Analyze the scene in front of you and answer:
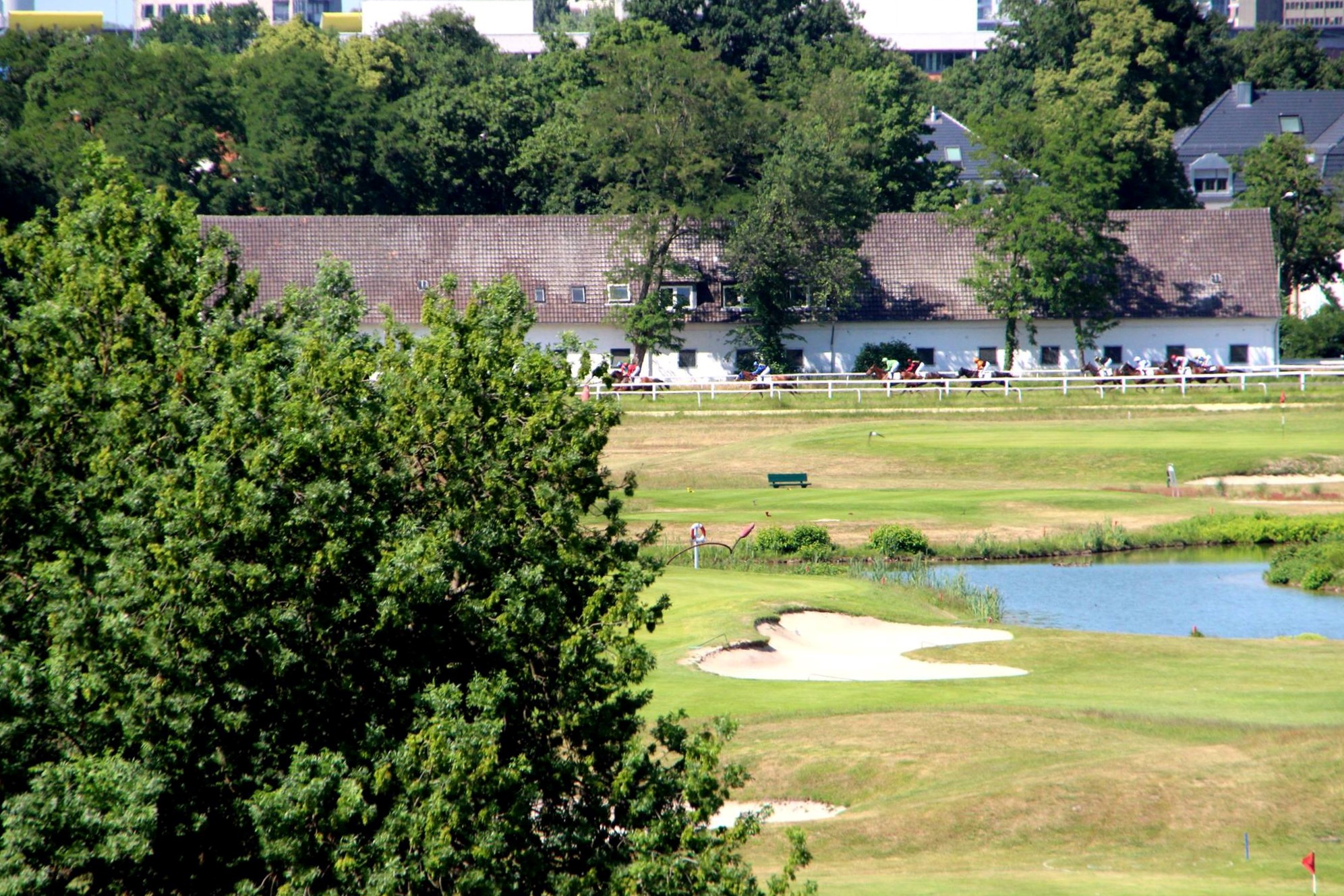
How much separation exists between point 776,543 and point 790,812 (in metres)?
18.7

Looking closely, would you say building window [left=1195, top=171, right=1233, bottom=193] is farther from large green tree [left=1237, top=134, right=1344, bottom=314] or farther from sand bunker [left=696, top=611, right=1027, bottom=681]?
sand bunker [left=696, top=611, right=1027, bottom=681]

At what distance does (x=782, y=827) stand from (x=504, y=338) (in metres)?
7.39

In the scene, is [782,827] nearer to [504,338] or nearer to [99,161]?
[504,338]

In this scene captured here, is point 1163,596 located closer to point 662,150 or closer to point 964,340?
point 662,150

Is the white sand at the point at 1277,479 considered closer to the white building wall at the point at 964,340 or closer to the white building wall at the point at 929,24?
the white building wall at the point at 964,340

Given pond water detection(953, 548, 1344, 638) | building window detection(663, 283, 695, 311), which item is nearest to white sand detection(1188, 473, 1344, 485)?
pond water detection(953, 548, 1344, 638)

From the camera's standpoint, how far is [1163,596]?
110 ft

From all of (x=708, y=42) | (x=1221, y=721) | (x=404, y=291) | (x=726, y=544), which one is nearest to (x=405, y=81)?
(x=708, y=42)

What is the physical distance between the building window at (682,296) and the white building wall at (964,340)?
1.41 m

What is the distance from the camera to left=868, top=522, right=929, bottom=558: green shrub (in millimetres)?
37125

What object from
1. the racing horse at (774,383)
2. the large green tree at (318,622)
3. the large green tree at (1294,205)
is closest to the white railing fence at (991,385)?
the racing horse at (774,383)

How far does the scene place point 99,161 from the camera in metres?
15.5

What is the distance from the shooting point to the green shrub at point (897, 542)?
3712cm

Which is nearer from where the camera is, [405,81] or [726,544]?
[726,544]
